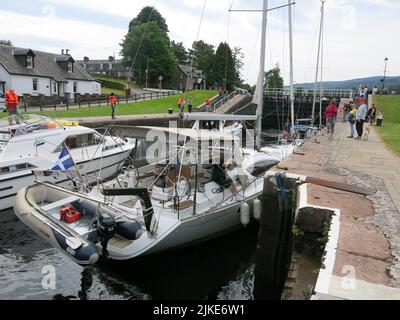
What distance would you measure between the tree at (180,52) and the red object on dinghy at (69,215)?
287ft

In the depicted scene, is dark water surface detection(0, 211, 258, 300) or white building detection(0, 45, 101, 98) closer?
dark water surface detection(0, 211, 258, 300)

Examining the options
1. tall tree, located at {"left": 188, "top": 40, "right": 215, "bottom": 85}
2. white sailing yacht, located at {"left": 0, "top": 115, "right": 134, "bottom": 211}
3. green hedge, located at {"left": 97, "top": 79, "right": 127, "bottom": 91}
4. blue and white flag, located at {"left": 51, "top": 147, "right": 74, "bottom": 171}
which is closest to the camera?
blue and white flag, located at {"left": 51, "top": 147, "right": 74, "bottom": 171}

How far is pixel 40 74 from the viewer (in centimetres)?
4325

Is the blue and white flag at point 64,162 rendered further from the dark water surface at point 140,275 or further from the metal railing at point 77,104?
the metal railing at point 77,104

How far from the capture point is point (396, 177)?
966cm

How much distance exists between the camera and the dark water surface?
7.37 meters

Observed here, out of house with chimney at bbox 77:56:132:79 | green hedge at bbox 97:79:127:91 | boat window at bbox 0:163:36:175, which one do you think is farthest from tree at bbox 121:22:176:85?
boat window at bbox 0:163:36:175

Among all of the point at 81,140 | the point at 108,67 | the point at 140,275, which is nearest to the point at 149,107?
the point at 81,140

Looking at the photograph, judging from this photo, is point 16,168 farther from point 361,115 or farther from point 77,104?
point 77,104

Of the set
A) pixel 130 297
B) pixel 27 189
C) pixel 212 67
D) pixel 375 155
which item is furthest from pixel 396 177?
pixel 212 67

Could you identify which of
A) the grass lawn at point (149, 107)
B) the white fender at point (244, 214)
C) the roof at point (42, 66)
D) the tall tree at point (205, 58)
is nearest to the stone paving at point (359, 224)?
the white fender at point (244, 214)

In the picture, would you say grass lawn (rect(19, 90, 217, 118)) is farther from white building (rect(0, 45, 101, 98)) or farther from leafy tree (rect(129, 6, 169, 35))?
leafy tree (rect(129, 6, 169, 35))

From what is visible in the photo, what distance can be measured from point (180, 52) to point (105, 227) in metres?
90.9

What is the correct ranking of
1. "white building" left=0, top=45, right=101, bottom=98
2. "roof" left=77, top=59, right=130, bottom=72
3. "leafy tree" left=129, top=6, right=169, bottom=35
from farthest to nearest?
"roof" left=77, top=59, right=130, bottom=72 → "leafy tree" left=129, top=6, right=169, bottom=35 → "white building" left=0, top=45, right=101, bottom=98
